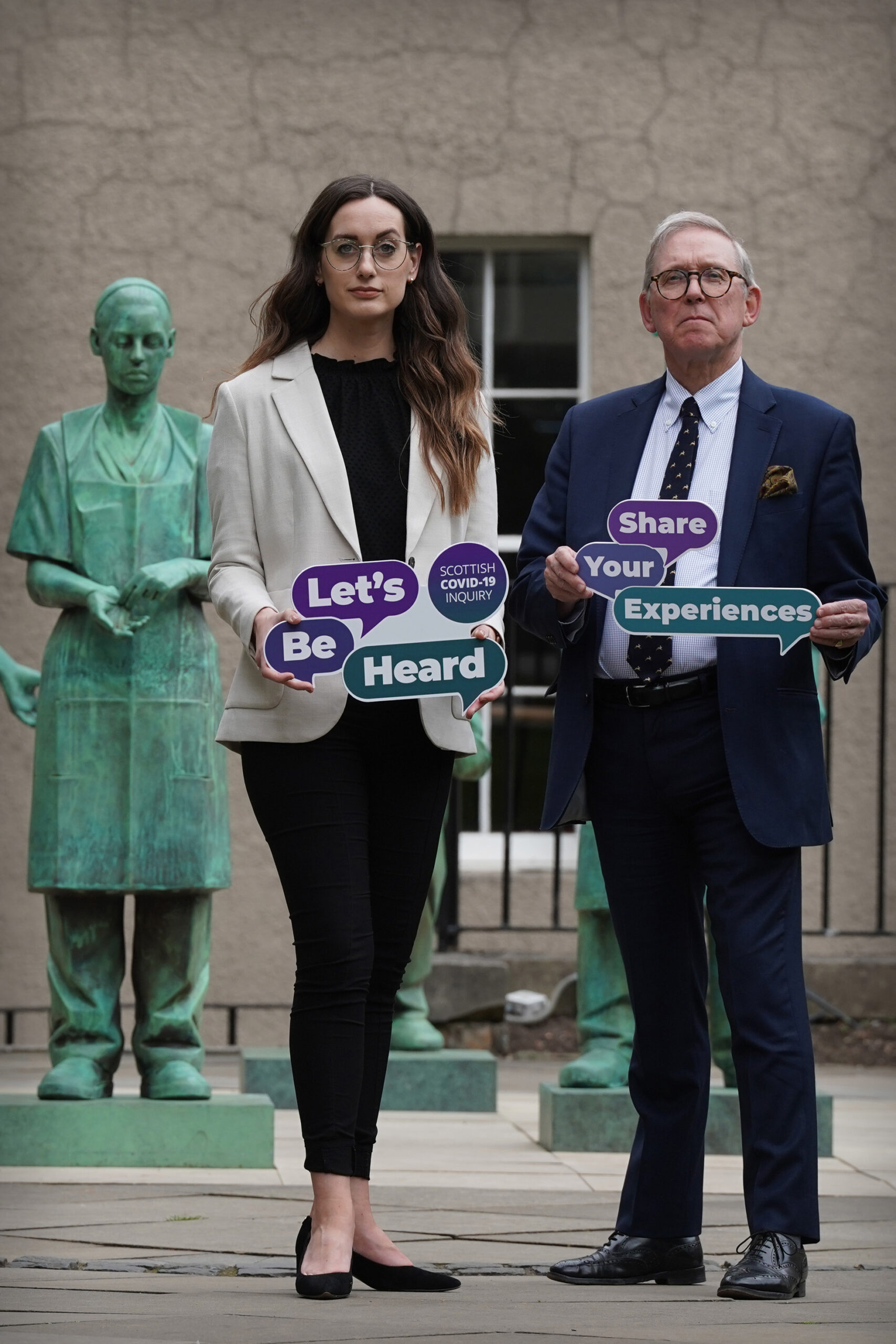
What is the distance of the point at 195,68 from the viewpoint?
8297 mm

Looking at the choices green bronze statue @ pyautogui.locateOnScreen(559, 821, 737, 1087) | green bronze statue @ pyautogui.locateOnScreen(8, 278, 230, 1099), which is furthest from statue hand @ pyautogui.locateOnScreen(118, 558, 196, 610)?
green bronze statue @ pyautogui.locateOnScreen(559, 821, 737, 1087)

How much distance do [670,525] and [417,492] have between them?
41cm

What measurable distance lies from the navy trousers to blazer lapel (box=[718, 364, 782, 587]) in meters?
0.23

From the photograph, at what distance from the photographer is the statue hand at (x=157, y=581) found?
190 inches

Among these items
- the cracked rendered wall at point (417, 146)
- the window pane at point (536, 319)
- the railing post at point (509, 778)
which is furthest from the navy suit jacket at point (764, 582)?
the window pane at point (536, 319)

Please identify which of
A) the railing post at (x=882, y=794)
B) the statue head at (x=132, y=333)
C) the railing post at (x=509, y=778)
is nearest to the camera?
the statue head at (x=132, y=333)

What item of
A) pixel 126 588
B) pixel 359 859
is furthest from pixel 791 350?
pixel 359 859

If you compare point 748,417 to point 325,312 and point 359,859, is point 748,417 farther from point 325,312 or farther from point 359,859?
point 359,859

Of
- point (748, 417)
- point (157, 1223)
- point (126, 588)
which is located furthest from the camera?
point (126, 588)

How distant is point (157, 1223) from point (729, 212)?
5465 mm

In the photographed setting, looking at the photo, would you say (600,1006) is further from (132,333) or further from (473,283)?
(473,283)

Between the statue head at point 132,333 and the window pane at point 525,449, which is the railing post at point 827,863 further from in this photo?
the statue head at point 132,333

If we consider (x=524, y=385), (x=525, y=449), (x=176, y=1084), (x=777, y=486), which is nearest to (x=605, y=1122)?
(x=176, y=1084)

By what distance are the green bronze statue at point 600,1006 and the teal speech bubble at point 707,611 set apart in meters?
1.96
